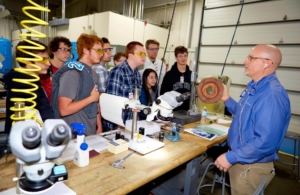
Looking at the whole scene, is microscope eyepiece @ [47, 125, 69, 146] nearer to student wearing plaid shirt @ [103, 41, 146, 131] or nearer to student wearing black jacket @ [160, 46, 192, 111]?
student wearing plaid shirt @ [103, 41, 146, 131]

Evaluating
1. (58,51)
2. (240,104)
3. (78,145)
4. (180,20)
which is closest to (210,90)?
(240,104)

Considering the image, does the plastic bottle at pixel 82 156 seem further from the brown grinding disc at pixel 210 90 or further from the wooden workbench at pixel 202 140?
the brown grinding disc at pixel 210 90

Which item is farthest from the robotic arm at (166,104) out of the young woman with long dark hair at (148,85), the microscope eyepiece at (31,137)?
the young woman with long dark hair at (148,85)

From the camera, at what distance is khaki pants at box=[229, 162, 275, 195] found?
1.49 m

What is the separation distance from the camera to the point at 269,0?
13.5 feet

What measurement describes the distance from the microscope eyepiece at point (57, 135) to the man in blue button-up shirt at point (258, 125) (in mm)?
1245

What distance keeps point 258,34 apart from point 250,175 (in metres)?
3.78

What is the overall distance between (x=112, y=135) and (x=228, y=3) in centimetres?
459

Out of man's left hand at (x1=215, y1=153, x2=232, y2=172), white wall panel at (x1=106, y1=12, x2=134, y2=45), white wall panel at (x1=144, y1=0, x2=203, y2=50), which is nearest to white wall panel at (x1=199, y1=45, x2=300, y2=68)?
white wall panel at (x1=144, y1=0, x2=203, y2=50)

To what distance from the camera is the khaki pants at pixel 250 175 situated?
1.49 m

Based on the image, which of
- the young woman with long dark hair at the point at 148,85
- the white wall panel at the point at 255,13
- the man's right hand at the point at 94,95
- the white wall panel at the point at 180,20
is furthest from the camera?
the white wall panel at the point at 180,20

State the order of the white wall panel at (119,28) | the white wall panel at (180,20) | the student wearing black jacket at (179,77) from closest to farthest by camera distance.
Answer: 1. the student wearing black jacket at (179,77)
2. the white wall panel at (119,28)
3. the white wall panel at (180,20)

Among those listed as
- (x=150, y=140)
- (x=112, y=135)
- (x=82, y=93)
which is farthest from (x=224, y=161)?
(x=82, y=93)

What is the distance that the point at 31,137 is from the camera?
1.86ft
